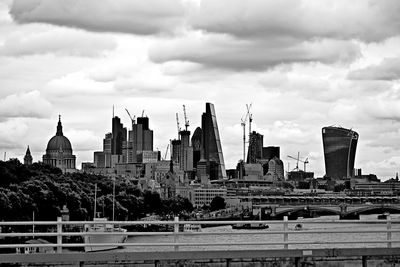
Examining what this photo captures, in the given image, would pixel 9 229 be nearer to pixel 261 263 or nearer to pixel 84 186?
pixel 261 263

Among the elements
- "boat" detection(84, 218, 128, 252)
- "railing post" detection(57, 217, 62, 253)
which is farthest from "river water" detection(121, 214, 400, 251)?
"railing post" detection(57, 217, 62, 253)

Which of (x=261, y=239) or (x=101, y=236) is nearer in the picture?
(x=101, y=236)

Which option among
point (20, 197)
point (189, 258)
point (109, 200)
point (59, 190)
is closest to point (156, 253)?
point (189, 258)

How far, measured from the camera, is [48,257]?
2708cm

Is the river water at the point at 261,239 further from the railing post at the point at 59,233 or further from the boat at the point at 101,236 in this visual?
the railing post at the point at 59,233

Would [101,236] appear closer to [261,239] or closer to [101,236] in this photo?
[101,236]

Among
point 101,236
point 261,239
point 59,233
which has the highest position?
point 59,233

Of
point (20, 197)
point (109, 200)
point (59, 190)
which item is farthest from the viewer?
point (109, 200)

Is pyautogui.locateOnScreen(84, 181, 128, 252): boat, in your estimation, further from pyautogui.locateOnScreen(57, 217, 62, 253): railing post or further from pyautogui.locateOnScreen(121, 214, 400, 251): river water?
pyautogui.locateOnScreen(121, 214, 400, 251): river water

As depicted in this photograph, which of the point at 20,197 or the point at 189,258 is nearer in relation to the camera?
the point at 189,258

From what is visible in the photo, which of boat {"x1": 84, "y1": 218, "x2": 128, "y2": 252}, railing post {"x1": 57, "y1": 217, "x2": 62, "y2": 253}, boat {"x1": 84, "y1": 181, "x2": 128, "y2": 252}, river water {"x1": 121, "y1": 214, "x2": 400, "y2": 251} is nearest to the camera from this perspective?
railing post {"x1": 57, "y1": 217, "x2": 62, "y2": 253}

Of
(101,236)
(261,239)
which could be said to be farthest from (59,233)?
(261,239)

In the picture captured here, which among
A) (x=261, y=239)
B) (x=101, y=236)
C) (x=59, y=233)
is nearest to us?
(x=59, y=233)

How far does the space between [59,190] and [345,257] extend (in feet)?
404
